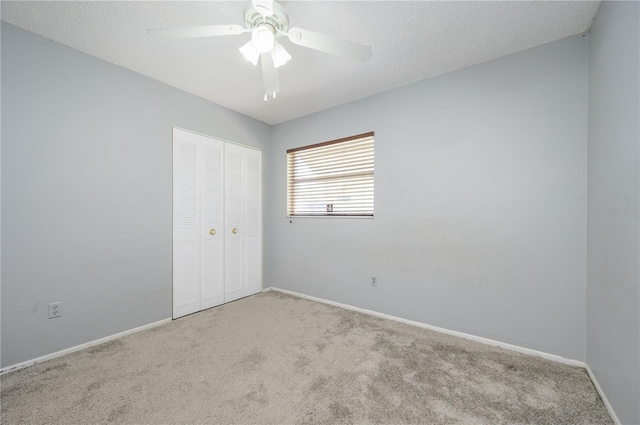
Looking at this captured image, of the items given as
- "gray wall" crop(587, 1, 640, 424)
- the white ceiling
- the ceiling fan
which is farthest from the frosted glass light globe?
"gray wall" crop(587, 1, 640, 424)

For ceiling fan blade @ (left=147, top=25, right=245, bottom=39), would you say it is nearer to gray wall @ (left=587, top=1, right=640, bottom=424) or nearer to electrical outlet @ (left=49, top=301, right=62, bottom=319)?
gray wall @ (left=587, top=1, right=640, bottom=424)

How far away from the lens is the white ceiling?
67.7 inches

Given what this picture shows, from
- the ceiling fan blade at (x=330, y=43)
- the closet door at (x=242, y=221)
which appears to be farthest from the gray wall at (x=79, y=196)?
the ceiling fan blade at (x=330, y=43)

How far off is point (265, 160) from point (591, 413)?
398 cm

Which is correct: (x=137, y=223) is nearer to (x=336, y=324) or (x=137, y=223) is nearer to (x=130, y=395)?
(x=130, y=395)

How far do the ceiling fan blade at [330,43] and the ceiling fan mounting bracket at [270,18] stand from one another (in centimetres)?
19

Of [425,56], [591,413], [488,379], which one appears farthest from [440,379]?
[425,56]

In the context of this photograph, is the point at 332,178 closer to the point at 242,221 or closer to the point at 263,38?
the point at 242,221

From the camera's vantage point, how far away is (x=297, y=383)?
1.73 metres

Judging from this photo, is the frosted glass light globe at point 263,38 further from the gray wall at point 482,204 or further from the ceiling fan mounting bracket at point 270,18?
the gray wall at point 482,204

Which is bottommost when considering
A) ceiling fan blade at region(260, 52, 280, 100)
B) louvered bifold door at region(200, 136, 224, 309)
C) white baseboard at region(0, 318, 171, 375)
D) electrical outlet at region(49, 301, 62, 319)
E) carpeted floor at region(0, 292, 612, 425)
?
carpeted floor at region(0, 292, 612, 425)

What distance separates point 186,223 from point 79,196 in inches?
38.0

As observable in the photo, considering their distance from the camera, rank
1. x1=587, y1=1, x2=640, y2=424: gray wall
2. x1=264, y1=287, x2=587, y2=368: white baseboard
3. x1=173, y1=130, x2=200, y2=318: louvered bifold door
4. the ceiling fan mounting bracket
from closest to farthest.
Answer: x1=587, y1=1, x2=640, y2=424: gray wall < the ceiling fan mounting bracket < x1=264, y1=287, x2=587, y2=368: white baseboard < x1=173, y1=130, x2=200, y2=318: louvered bifold door

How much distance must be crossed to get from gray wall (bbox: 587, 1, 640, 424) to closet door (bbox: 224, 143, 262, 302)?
3487mm
